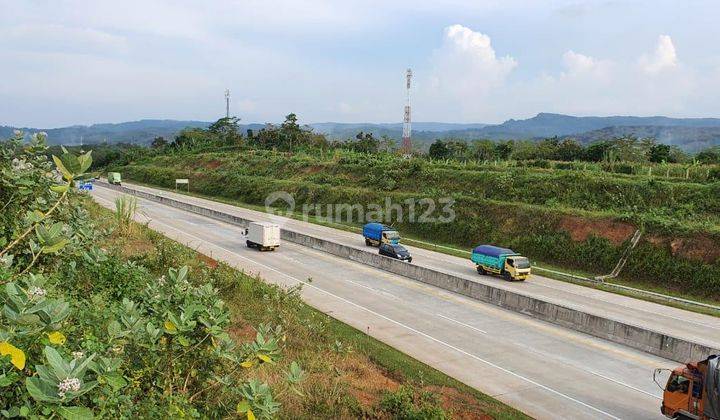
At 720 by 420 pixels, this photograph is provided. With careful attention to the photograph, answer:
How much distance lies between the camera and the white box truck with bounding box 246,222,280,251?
40750mm

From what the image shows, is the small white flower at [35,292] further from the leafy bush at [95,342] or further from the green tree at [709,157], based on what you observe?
the green tree at [709,157]

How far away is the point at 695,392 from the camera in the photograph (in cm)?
1429

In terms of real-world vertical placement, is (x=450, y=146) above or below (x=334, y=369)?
above

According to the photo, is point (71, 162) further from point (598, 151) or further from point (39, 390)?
point (598, 151)

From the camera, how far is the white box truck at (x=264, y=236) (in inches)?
1604

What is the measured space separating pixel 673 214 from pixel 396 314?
92.4ft

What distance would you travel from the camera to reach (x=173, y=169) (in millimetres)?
108625

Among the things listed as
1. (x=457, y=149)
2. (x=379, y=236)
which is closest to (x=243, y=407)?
(x=379, y=236)

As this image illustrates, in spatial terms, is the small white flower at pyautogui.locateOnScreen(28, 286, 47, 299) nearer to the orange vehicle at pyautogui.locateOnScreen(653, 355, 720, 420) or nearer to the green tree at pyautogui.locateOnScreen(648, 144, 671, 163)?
the orange vehicle at pyautogui.locateOnScreen(653, 355, 720, 420)

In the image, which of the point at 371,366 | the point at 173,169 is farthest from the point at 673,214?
the point at 173,169

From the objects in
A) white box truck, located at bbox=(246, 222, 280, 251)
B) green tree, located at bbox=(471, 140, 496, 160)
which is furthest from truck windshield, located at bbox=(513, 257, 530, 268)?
green tree, located at bbox=(471, 140, 496, 160)

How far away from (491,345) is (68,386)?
19917 mm

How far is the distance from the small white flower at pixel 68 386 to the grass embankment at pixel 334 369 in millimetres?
5490

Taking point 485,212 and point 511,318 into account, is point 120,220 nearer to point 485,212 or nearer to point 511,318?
point 511,318
